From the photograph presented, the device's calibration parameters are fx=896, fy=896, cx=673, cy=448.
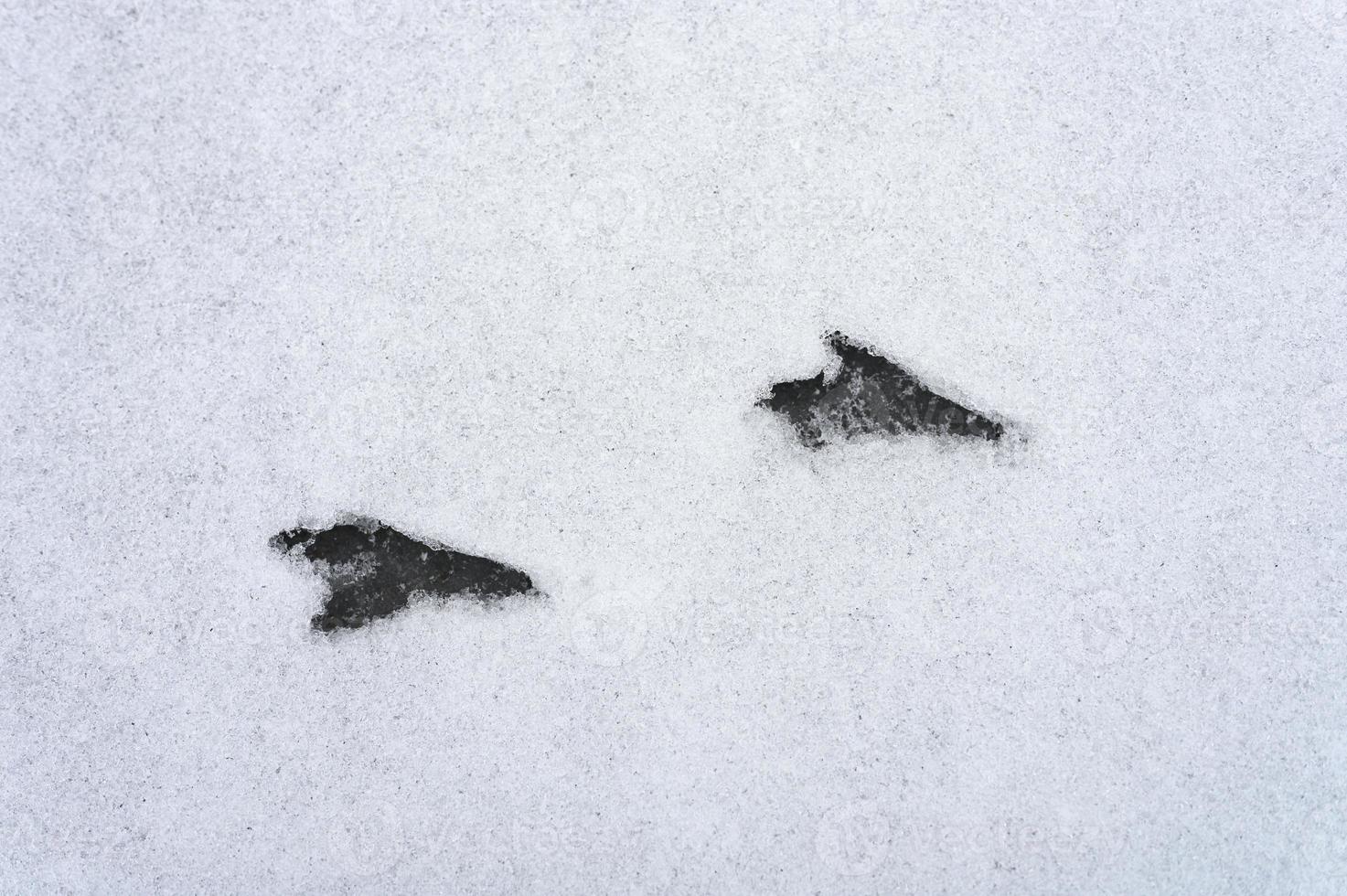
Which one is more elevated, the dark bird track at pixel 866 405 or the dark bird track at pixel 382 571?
the dark bird track at pixel 866 405

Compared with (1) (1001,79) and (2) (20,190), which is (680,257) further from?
(2) (20,190)

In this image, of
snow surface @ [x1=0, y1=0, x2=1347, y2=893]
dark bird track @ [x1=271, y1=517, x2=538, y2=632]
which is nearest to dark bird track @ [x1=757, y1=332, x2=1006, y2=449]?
snow surface @ [x1=0, y1=0, x2=1347, y2=893]

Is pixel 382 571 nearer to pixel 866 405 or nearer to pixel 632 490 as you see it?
pixel 632 490

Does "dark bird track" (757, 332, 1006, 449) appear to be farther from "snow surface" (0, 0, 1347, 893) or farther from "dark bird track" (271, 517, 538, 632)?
"dark bird track" (271, 517, 538, 632)

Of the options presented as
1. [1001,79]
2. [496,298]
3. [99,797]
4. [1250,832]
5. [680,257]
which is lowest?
[99,797]

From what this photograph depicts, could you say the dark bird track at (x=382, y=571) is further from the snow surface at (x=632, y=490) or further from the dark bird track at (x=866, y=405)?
the dark bird track at (x=866, y=405)

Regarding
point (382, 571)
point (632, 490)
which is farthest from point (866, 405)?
point (382, 571)

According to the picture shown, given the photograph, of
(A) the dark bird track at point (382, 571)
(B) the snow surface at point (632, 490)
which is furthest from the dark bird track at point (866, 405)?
(A) the dark bird track at point (382, 571)

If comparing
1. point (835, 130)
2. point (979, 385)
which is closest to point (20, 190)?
point (835, 130)
